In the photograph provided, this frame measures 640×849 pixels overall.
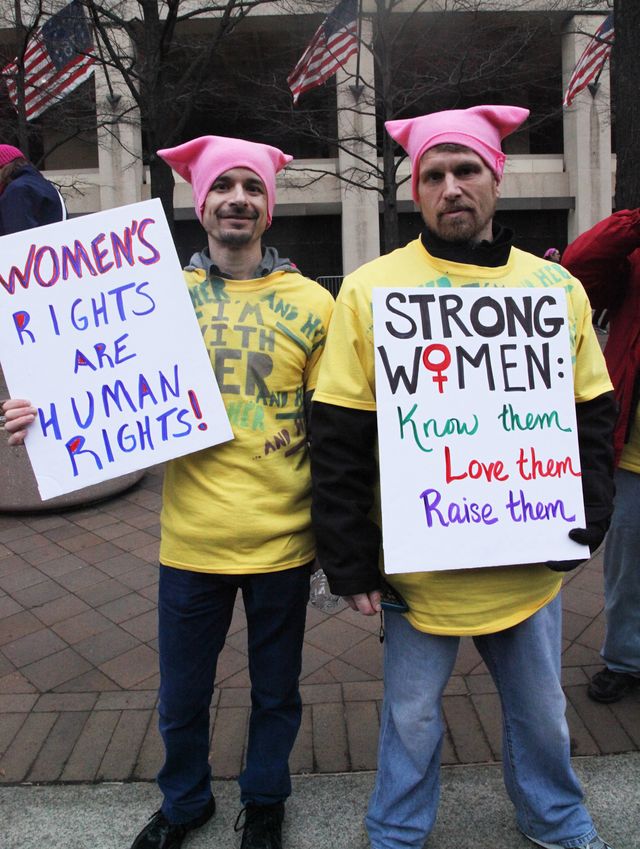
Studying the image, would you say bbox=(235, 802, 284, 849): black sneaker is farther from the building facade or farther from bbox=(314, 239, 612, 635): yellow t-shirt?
the building facade

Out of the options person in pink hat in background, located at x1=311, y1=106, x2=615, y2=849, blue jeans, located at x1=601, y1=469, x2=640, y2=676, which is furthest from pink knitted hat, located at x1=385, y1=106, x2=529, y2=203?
blue jeans, located at x1=601, y1=469, x2=640, y2=676

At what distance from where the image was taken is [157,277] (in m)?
1.99

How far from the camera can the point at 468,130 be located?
6.01 feet

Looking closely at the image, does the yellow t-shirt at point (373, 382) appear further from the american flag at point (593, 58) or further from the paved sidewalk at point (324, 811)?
the american flag at point (593, 58)

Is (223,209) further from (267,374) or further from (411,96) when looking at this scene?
(411,96)

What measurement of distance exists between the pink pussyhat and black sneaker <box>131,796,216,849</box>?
180 centimetres

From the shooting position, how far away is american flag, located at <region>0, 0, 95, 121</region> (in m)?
7.87

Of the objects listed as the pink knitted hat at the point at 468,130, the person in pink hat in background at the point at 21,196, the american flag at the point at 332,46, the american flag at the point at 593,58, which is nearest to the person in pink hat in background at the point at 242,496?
the pink knitted hat at the point at 468,130

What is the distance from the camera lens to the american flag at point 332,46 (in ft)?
32.5

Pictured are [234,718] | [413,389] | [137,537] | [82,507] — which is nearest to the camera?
[413,389]

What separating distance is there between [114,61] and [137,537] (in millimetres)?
→ 4606

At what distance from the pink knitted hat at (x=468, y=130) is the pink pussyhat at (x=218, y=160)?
1.36ft

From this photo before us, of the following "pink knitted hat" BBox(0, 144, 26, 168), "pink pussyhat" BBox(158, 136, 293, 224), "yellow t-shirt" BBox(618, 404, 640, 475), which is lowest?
"yellow t-shirt" BBox(618, 404, 640, 475)

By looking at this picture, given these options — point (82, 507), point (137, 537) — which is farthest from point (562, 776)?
point (82, 507)
